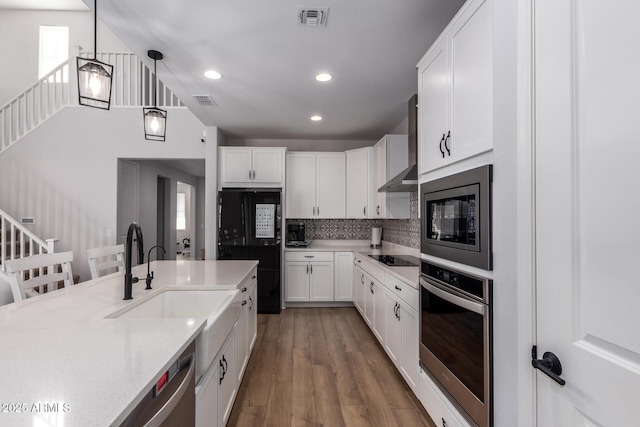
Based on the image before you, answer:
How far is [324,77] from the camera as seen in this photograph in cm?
273

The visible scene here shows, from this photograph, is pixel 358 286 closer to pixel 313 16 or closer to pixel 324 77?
pixel 324 77

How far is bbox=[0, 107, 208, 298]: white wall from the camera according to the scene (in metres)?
4.69

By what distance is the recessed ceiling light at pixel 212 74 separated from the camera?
265 centimetres

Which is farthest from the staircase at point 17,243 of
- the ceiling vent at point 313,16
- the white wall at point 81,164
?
the ceiling vent at point 313,16

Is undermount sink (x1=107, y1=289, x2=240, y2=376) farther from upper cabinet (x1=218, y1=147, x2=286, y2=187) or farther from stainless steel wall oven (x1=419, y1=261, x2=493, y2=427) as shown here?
upper cabinet (x1=218, y1=147, x2=286, y2=187)

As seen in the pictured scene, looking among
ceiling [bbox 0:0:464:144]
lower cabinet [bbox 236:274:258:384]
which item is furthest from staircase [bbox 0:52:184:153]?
lower cabinet [bbox 236:274:258:384]

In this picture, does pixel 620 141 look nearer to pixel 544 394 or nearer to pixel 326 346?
pixel 544 394

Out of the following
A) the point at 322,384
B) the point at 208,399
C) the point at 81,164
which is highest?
the point at 81,164

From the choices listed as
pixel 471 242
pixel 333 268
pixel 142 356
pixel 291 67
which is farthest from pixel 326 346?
pixel 291 67

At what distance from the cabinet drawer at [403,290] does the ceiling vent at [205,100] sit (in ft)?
8.73

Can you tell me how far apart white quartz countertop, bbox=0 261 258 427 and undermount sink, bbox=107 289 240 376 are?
0.07 meters

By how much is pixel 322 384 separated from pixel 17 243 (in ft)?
16.0

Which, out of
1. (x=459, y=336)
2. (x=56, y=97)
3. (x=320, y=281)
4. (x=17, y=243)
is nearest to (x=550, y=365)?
(x=459, y=336)

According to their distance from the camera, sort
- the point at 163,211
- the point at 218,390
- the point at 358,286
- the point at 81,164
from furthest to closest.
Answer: the point at 163,211, the point at 81,164, the point at 358,286, the point at 218,390
